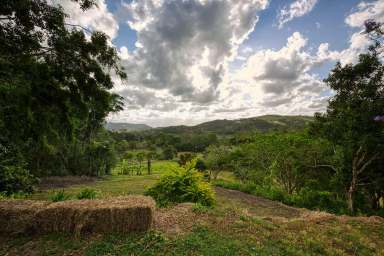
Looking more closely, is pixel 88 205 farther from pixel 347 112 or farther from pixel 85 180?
pixel 85 180

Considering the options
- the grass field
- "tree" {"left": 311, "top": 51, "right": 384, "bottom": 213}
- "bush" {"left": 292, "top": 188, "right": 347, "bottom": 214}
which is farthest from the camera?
"bush" {"left": 292, "top": 188, "right": 347, "bottom": 214}

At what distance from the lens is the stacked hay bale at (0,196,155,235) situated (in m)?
5.42

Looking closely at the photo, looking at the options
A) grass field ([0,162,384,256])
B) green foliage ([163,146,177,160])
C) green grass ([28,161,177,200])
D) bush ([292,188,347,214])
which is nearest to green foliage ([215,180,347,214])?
bush ([292,188,347,214])

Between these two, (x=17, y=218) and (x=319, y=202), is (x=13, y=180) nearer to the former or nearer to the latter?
(x=17, y=218)

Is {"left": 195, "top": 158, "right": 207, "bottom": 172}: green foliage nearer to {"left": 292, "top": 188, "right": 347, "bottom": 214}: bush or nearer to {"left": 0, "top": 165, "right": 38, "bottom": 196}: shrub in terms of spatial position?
{"left": 292, "top": 188, "right": 347, "bottom": 214}: bush

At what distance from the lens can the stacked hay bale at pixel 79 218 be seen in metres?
5.42

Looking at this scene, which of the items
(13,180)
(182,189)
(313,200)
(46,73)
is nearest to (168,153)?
(313,200)

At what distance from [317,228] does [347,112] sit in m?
6.96

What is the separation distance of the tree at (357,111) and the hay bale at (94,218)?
1092cm

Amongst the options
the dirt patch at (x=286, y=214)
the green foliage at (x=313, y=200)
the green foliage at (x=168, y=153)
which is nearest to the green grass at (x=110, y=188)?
the dirt patch at (x=286, y=214)

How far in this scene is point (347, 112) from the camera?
11211mm

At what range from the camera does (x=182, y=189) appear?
930 centimetres

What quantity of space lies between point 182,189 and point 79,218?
456 cm

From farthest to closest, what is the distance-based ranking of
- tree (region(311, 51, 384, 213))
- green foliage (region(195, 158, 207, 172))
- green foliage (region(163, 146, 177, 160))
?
green foliage (region(163, 146, 177, 160)) < green foliage (region(195, 158, 207, 172)) < tree (region(311, 51, 384, 213))
